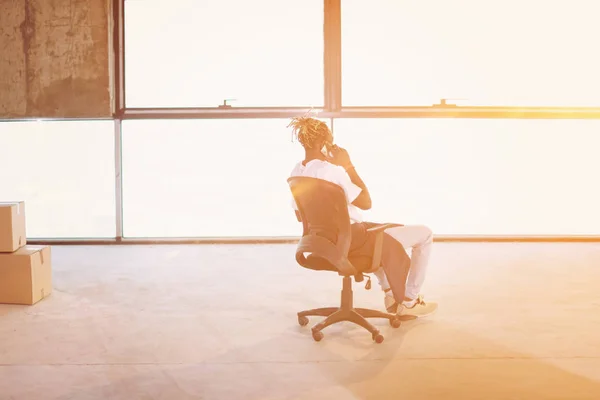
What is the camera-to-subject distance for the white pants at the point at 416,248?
3.76 metres

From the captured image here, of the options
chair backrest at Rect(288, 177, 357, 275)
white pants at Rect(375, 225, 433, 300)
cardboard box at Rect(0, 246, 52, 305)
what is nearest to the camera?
chair backrest at Rect(288, 177, 357, 275)

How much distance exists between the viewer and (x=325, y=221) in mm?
3395

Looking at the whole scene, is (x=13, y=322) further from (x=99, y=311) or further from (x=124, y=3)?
(x=124, y=3)

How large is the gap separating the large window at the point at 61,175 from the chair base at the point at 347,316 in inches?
150

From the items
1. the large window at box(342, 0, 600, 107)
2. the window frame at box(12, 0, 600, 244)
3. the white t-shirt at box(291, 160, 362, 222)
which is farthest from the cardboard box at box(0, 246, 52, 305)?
the large window at box(342, 0, 600, 107)

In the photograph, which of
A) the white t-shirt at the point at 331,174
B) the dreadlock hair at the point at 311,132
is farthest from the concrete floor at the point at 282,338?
the dreadlock hair at the point at 311,132

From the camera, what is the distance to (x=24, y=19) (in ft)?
22.2

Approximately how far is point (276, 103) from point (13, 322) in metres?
3.67

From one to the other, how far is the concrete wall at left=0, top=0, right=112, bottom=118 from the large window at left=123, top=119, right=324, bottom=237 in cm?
55

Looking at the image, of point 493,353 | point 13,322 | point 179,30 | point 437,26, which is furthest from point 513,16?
point 13,322

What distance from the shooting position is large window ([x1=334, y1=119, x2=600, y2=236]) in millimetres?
6875

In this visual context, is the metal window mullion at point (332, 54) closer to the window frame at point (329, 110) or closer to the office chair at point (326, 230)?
the window frame at point (329, 110)

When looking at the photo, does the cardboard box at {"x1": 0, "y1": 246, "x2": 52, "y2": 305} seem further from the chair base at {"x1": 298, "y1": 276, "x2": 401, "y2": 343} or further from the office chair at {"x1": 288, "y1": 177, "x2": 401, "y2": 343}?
the office chair at {"x1": 288, "y1": 177, "x2": 401, "y2": 343}

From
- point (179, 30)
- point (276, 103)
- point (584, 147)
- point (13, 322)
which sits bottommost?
point (13, 322)
